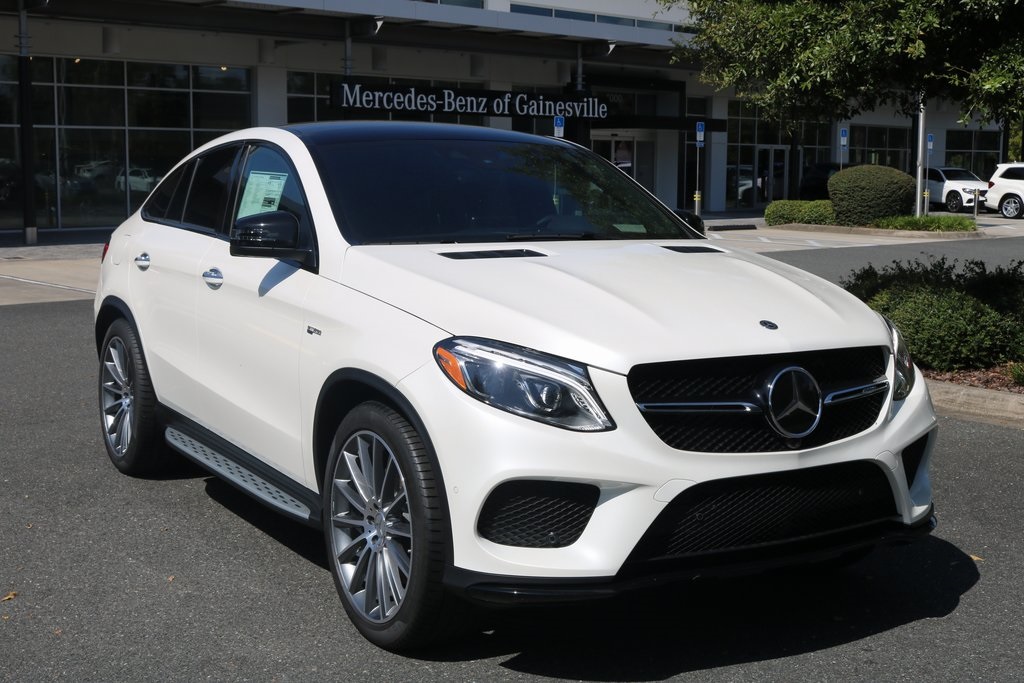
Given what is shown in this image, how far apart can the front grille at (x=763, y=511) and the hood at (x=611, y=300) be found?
1.30 ft

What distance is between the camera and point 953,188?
43719mm

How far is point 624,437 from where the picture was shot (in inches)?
143

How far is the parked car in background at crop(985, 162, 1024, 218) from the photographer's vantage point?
41.6 metres

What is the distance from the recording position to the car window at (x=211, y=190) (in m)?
5.73

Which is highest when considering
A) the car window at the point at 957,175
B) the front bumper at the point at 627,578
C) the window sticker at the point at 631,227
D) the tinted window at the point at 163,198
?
the car window at the point at 957,175

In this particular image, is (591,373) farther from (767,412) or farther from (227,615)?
(227,615)

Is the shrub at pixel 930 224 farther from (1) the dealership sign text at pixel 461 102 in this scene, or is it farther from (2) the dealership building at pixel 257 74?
(1) the dealership sign text at pixel 461 102

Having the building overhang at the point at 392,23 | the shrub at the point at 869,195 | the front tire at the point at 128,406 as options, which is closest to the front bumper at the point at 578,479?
the front tire at the point at 128,406

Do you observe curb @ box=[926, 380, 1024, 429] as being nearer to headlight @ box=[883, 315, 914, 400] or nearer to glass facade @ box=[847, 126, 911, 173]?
headlight @ box=[883, 315, 914, 400]


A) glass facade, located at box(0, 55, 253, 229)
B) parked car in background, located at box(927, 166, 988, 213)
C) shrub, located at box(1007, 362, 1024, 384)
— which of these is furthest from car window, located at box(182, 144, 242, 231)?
parked car in background, located at box(927, 166, 988, 213)

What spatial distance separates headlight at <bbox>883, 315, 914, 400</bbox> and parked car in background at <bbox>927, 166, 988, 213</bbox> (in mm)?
41255

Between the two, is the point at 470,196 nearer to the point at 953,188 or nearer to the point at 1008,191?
the point at 1008,191

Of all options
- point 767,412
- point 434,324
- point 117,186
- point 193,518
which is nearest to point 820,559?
point 767,412

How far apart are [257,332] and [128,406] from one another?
70.2 inches
